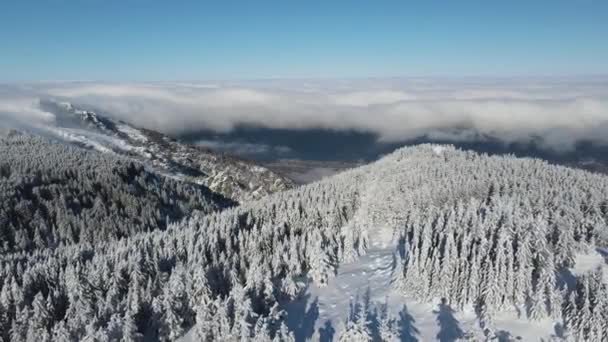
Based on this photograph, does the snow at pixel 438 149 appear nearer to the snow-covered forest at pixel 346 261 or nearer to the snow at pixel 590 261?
the snow-covered forest at pixel 346 261

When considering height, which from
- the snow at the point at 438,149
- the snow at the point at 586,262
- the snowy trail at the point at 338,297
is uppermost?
the snow at the point at 438,149

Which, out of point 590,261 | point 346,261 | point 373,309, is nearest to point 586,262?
point 590,261

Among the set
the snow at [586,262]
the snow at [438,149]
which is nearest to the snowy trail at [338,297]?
the snow at [586,262]

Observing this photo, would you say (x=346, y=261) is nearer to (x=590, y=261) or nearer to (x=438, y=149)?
(x=590, y=261)

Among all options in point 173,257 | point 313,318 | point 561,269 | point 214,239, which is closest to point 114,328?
point 313,318

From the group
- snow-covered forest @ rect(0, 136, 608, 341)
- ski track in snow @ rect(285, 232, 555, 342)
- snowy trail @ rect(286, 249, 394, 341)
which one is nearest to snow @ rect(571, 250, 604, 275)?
snow-covered forest @ rect(0, 136, 608, 341)

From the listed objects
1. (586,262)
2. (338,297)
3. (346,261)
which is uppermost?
(586,262)

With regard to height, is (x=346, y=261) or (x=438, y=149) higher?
(x=438, y=149)

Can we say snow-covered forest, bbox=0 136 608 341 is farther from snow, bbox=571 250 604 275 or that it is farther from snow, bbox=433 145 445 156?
snow, bbox=433 145 445 156
